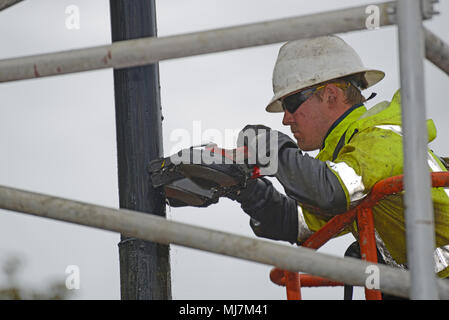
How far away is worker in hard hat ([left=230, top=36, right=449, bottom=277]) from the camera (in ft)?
12.6

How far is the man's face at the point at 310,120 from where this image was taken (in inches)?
184

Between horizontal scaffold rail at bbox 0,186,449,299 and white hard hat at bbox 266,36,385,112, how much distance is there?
2.56 meters

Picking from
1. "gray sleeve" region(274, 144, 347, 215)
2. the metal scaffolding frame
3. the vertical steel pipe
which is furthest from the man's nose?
the vertical steel pipe

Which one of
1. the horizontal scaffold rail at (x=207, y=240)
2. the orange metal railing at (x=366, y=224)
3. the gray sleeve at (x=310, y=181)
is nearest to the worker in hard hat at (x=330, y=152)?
the gray sleeve at (x=310, y=181)

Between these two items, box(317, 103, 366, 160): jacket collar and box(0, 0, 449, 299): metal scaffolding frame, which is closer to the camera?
box(0, 0, 449, 299): metal scaffolding frame

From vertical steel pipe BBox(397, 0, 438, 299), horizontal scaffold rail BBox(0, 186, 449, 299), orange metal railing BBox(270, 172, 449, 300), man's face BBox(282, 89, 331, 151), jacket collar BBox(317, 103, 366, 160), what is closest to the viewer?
vertical steel pipe BBox(397, 0, 438, 299)

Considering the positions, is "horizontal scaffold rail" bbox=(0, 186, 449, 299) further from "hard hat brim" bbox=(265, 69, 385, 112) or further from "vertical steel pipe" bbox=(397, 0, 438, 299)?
"hard hat brim" bbox=(265, 69, 385, 112)

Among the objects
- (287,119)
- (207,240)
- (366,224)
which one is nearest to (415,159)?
(207,240)

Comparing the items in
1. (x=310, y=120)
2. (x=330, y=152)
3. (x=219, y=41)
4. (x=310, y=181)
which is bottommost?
(x=310, y=181)

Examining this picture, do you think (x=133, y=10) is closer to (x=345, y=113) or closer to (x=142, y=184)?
(x=142, y=184)

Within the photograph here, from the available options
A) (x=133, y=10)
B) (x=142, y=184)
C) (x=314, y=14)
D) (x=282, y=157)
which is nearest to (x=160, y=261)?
(x=142, y=184)

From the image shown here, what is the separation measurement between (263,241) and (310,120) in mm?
2500

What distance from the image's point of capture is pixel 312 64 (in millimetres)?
4781

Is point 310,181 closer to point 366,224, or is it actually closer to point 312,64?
point 366,224
